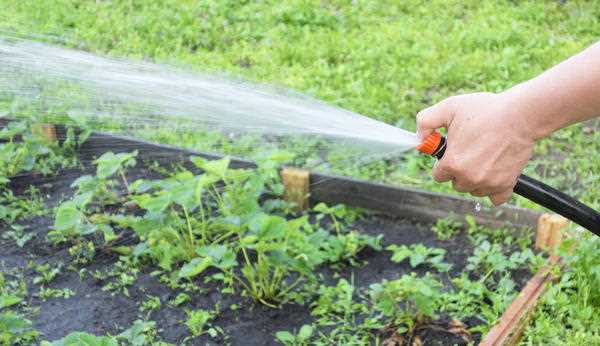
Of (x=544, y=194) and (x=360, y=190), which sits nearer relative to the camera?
(x=544, y=194)

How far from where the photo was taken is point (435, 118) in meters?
2.04

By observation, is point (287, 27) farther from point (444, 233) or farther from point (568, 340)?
point (568, 340)

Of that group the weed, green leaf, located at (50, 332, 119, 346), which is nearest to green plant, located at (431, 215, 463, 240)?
the weed

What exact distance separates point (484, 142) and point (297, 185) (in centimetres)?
190

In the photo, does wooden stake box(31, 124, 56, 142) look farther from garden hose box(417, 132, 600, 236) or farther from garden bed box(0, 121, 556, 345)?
garden hose box(417, 132, 600, 236)

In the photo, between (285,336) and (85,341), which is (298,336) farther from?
(85,341)

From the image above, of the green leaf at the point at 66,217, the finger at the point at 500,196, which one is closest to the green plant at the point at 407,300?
the finger at the point at 500,196

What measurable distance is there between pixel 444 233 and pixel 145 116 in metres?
1.85

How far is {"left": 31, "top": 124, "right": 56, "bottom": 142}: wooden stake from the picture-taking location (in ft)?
13.8

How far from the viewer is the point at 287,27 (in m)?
6.16

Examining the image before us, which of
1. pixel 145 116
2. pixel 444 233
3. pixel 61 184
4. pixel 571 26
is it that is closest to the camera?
pixel 444 233

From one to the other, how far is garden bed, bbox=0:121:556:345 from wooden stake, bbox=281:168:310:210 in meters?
0.02

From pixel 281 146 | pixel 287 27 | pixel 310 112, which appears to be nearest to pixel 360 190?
pixel 281 146

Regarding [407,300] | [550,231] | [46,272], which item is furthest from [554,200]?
[46,272]
